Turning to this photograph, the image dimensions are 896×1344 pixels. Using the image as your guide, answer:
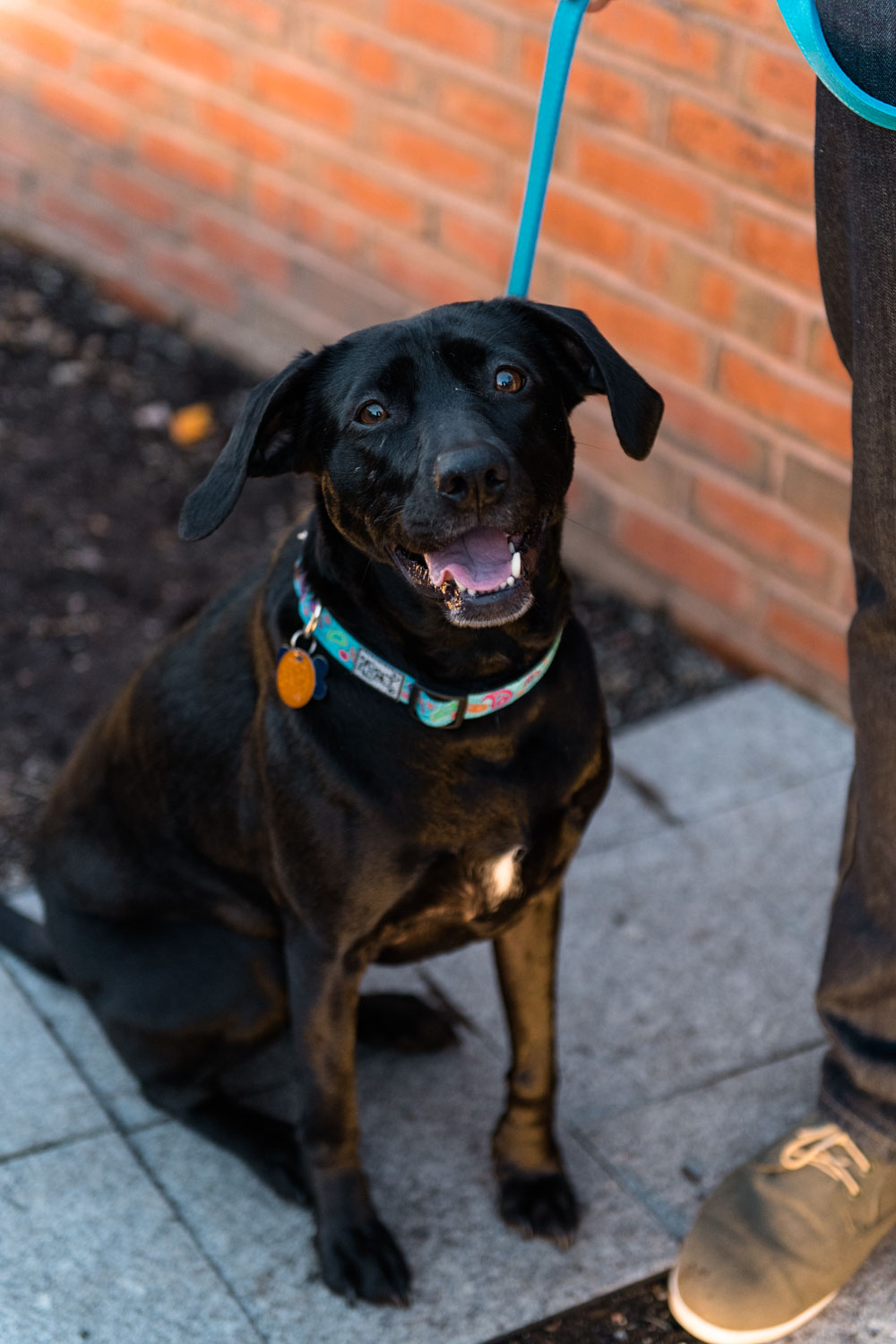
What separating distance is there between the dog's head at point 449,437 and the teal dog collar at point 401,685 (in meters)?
0.13

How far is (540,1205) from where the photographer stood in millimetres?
2486

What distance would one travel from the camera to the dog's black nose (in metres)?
1.95

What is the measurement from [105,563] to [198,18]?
169 centimetres

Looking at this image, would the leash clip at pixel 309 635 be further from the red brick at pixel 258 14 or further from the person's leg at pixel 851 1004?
the red brick at pixel 258 14

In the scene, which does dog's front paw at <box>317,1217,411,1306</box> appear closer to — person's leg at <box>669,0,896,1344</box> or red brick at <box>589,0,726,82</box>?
person's leg at <box>669,0,896,1344</box>

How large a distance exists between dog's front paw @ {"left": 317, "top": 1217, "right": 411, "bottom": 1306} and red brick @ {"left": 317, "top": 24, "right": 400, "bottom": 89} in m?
2.96

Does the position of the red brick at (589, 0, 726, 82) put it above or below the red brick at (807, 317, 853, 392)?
above

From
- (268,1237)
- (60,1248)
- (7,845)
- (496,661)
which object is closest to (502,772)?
(496,661)

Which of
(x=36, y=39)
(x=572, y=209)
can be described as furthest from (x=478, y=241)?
(x=36, y=39)

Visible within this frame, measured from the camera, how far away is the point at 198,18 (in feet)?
15.2

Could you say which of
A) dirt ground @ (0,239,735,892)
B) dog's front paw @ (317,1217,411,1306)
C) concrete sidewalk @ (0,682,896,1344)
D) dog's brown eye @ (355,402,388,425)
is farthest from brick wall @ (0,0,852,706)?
dog's front paw @ (317,1217,411,1306)

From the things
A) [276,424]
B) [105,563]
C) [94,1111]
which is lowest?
[105,563]

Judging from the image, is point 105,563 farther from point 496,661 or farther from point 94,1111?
point 496,661

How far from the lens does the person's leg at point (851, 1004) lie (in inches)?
79.4
